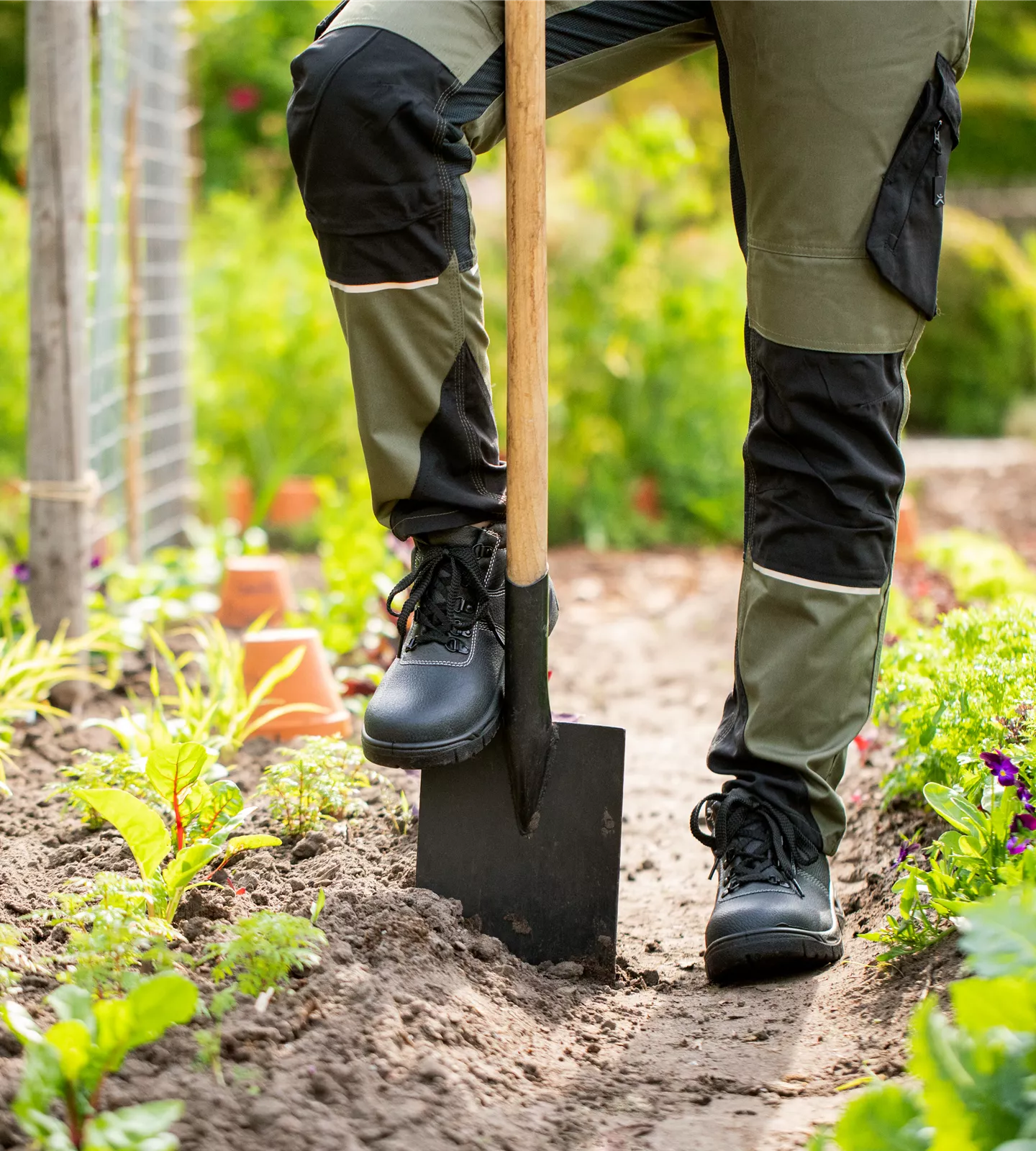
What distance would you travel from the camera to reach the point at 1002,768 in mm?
1576

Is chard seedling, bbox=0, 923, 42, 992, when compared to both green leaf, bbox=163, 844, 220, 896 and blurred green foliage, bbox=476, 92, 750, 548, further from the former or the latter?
blurred green foliage, bbox=476, 92, 750, 548

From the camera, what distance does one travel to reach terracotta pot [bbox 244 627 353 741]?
2.55 m

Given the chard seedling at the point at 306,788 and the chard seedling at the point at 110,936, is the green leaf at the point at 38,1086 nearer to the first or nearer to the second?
the chard seedling at the point at 110,936

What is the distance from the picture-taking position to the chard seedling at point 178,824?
1.54 m

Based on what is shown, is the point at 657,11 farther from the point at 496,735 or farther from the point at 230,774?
the point at 230,774

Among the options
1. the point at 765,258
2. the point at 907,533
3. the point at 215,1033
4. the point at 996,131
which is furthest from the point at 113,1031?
the point at 996,131

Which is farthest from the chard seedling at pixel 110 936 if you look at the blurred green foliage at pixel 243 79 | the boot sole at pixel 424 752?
the blurred green foliage at pixel 243 79

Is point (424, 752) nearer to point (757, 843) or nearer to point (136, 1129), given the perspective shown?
point (757, 843)

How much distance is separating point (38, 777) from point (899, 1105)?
1737mm

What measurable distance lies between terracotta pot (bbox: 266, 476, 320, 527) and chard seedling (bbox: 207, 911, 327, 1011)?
3.59 m

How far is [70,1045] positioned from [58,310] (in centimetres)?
192

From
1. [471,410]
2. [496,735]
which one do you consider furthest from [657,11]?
[496,735]

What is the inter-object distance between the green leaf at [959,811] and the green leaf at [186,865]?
2.96ft

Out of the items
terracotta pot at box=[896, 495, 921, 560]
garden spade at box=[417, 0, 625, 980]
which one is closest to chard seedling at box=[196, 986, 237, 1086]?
garden spade at box=[417, 0, 625, 980]
